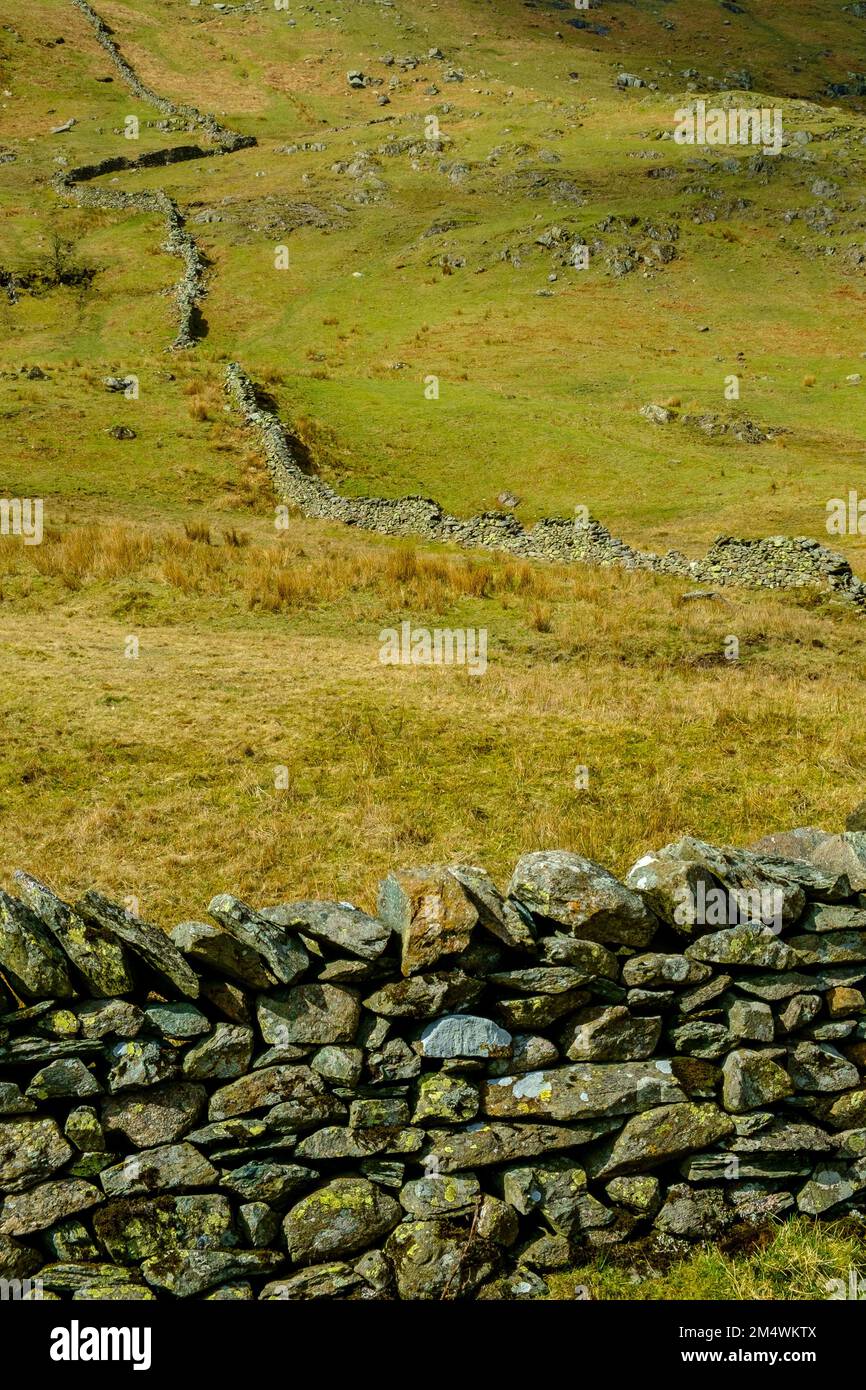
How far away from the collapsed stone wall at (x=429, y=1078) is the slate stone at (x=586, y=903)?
0.02 metres

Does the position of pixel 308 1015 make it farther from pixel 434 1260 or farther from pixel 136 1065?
pixel 434 1260

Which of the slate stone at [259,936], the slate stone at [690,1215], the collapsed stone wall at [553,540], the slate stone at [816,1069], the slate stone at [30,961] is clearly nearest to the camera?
the slate stone at [30,961]

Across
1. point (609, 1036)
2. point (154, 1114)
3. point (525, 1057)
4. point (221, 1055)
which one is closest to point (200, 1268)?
point (154, 1114)

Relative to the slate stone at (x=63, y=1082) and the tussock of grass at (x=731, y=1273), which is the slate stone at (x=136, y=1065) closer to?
the slate stone at (x=63, y=1082)

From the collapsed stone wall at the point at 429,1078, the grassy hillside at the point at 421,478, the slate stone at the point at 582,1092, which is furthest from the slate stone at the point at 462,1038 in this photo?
the grassy hillside at the point at 421,478

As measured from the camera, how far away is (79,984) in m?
Result: 5.56

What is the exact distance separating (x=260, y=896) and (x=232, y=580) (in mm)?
14938

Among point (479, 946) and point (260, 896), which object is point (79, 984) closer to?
point (479, 946)

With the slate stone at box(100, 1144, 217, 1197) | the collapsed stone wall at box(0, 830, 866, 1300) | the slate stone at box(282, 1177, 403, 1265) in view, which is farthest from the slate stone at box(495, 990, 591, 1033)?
the slate stone at box(100, 1144, 217, 1197)

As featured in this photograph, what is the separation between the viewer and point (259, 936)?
575 centimetres

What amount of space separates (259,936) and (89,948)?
1.02 m

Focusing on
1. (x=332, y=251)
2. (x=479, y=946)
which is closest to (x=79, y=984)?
(x=479, y=946)

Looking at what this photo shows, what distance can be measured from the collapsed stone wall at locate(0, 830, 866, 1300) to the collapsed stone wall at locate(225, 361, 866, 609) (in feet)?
64.2

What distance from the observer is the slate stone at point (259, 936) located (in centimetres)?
573
